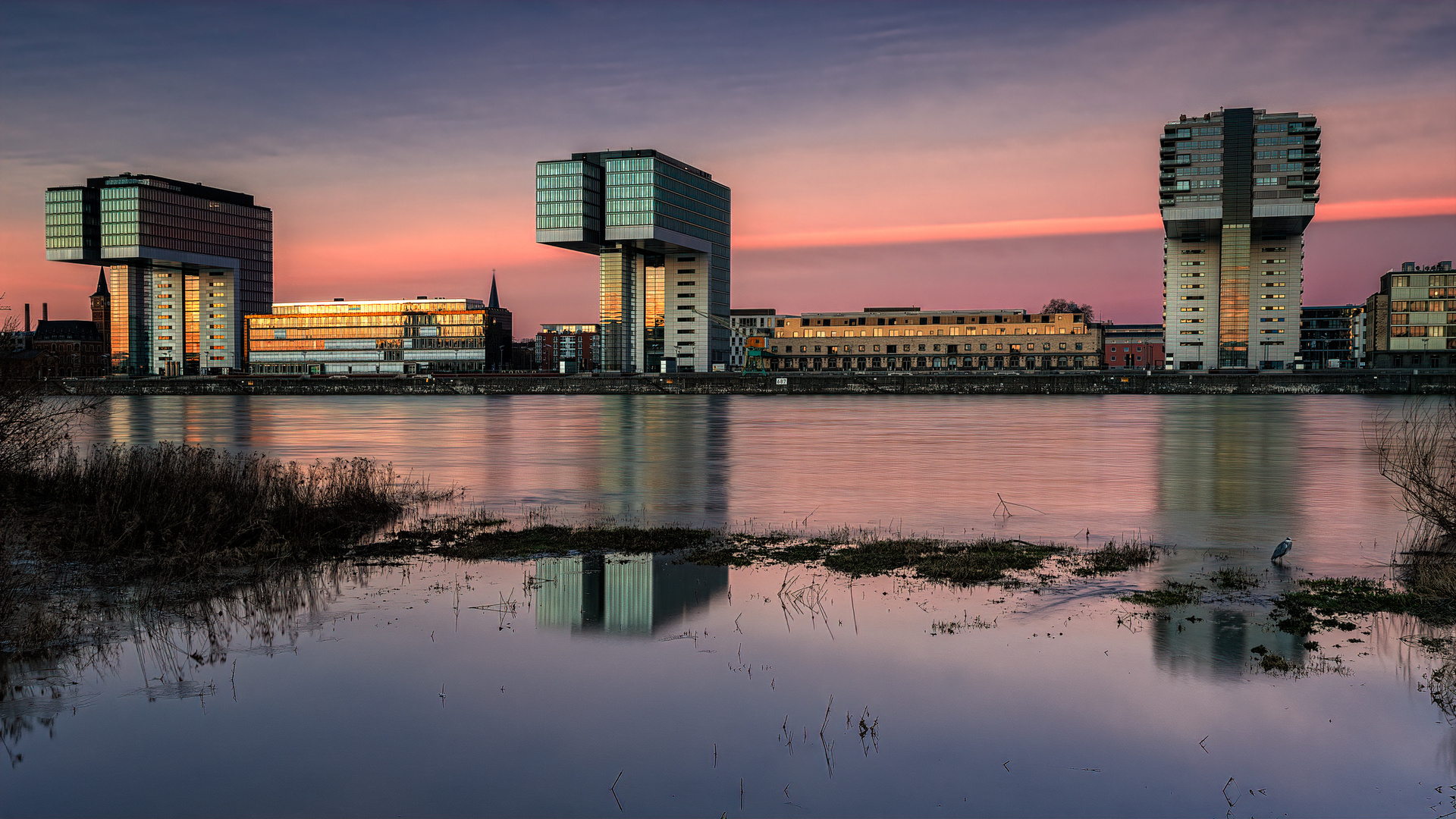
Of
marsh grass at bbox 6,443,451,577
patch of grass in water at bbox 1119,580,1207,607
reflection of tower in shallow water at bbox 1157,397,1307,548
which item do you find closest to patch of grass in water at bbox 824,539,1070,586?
patch of grass in water at bbox 1119,580,1207,607

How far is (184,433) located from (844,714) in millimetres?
67458

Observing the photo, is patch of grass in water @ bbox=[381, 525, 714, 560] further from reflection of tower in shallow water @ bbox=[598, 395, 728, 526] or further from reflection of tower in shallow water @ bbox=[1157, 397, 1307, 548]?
reflection of tower in shallow water @ bbox=[1157, 397, 1307, 548]

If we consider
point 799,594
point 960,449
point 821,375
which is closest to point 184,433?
point 960,449

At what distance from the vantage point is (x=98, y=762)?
9.62 meters

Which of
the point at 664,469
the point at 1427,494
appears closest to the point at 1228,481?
the point at 1427,494

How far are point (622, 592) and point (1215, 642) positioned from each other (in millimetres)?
8675

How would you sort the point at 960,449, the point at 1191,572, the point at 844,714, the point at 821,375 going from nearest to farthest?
the point at 844,714
the point at 1191,572
the point at 960,449
the point at 821,375

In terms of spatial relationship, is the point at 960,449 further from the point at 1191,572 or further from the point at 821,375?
the point at 821,375

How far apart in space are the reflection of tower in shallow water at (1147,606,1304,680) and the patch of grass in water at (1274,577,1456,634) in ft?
1.54

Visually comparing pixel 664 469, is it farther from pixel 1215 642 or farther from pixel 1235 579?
pixel 1215 642

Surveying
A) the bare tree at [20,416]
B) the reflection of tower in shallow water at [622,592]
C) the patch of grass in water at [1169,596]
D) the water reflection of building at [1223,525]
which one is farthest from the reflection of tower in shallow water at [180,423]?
the patch of grass in water at [1169,596]

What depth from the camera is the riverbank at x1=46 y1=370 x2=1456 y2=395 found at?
144 meters

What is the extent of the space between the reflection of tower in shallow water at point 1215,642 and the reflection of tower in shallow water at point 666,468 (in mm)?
12402

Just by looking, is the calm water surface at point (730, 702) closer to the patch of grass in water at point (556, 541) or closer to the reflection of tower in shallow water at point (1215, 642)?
the reflection of tower in shallow water at point (1215, 642)
